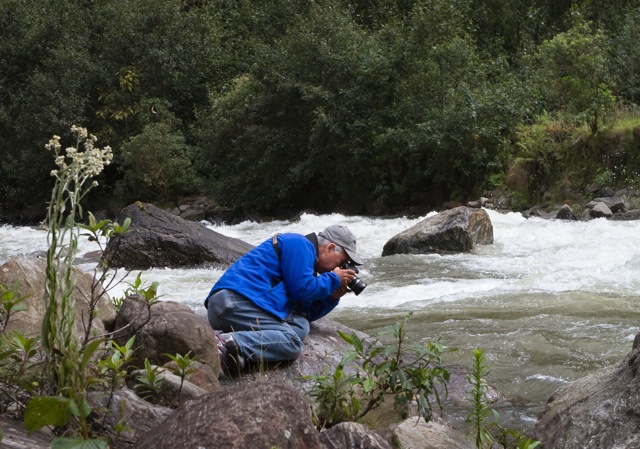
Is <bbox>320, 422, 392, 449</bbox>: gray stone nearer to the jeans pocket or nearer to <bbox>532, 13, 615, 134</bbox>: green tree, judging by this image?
the jeans pocket

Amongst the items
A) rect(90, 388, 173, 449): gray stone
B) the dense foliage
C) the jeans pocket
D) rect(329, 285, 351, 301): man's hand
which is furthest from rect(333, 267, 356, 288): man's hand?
the dense foliage

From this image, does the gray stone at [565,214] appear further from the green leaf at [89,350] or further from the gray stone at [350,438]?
the green leaf at [89,350]

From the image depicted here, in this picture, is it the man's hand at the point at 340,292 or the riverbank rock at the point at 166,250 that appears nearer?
the man's hand at the point at 340,292

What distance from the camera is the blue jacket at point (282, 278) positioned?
15.9 feet

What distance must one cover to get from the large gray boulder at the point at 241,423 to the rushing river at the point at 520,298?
2.68m

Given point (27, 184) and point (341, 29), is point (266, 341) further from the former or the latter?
point (27, 184)

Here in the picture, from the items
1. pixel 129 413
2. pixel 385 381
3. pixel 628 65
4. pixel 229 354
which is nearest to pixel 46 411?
pixel 129 413

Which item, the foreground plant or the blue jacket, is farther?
the blue jacket

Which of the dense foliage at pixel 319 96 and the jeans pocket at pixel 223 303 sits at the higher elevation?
the dense foliage at pixel 319 96

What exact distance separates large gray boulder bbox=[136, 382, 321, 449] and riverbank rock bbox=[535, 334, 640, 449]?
4.94 feet

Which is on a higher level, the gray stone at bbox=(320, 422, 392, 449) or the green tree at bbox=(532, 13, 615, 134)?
the green tree at bbox=(532, 13, 615, 134)

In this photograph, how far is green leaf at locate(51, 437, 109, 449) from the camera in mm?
2330

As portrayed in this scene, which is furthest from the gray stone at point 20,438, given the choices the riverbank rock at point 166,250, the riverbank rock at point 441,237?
the riverbank rock at point 441,237

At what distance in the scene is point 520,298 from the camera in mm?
8727
